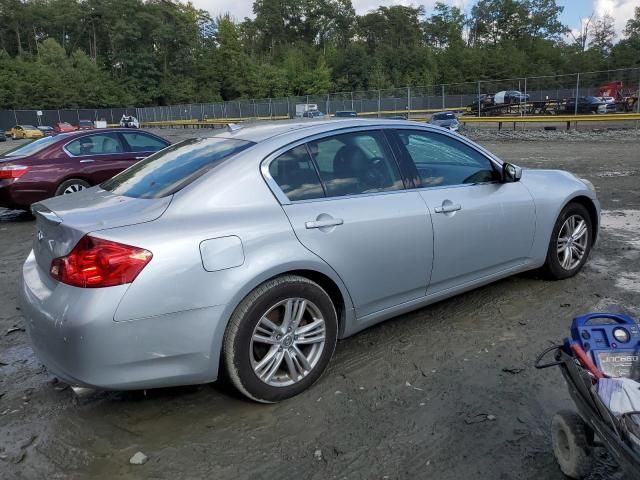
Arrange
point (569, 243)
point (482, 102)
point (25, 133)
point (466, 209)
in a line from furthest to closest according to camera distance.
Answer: point (25, 133), point (482, 102), point (569, 243), point (466, 209)

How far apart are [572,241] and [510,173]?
1.10 metres

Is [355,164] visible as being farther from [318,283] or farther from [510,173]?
[510,173]

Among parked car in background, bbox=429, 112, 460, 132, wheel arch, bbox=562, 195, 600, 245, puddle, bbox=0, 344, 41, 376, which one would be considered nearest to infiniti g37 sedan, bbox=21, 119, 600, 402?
wheel arch, bbox=562, 195, 600, 245

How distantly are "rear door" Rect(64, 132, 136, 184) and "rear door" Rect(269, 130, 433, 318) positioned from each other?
666 cm

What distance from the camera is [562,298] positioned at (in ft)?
14.7

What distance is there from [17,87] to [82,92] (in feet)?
31.4

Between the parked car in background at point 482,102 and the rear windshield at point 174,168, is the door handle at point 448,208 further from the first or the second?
the parked car in background at point 482,102

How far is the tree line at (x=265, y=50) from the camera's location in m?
83.2

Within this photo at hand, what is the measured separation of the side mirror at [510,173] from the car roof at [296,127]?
829mm

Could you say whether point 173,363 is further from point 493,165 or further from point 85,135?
point 85,135

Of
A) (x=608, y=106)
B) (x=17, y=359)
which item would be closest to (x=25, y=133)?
(x=608, y=106)

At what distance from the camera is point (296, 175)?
130 inches

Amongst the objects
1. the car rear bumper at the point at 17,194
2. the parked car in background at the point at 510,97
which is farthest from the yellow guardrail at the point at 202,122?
the car rear bumper at the point at 17,194

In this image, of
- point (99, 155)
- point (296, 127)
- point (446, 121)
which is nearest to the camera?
point (296, 127)
